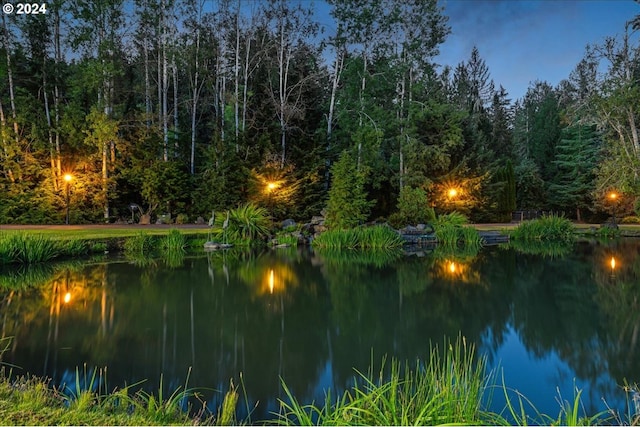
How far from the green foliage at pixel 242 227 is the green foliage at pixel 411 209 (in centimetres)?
552

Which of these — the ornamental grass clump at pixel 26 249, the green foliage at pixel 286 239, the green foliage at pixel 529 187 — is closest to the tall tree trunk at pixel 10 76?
the ornamental grass clump at pixel 26 249

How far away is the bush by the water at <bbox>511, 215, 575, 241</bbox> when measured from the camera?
17500 mm

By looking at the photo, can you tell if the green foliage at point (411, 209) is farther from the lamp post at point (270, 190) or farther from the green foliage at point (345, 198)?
the lamp post at point (270, 190)

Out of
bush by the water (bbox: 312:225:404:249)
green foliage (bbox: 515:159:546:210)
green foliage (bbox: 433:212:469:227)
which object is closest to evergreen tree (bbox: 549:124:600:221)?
green foliage (bbox: 515:159:546:210)

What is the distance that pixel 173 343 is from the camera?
4875mm

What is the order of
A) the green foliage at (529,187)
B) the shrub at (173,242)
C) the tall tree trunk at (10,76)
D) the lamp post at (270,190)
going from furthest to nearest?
the green foliage at (529,187) → the lamp post at (270,190) → the tall tree trunk at (10,76) → the shrub at (173,242)

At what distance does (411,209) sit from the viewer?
1784 centimetres

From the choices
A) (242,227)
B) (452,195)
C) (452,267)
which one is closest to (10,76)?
(242,227)

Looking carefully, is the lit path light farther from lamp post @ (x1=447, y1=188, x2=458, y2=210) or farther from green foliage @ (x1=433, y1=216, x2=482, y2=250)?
lamp post @ (x1=447, y1=188, x2=458, y2=210)

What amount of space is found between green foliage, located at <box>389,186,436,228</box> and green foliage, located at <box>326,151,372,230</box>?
232cm

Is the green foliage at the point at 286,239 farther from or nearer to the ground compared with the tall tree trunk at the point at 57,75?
nearer to the ground

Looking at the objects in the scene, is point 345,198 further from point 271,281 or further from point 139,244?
point 271,281

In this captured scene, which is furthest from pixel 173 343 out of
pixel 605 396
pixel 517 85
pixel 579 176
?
pixel 517 85

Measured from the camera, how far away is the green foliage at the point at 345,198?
15.9 meters
